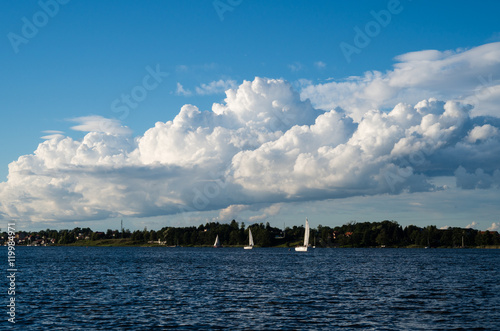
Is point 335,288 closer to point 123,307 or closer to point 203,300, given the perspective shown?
point 203,300

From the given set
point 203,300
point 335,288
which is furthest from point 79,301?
Result: point 335,288

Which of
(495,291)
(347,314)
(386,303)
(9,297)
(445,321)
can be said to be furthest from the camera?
(495,291)

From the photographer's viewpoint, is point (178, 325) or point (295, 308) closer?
point (178, 325)

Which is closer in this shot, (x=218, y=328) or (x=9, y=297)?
(x=218, y=328)

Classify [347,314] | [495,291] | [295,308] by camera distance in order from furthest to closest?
[495,291]
[295,308]
[347,314]

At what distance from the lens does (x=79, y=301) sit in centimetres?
6372

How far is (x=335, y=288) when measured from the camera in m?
80.1

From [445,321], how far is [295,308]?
16.5 metres

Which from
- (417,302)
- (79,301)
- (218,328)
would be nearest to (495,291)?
(417,302)

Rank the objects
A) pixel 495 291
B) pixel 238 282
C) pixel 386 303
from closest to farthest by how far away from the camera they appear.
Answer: pixel 386 303 → pixel 495 291 → pixel 238 282

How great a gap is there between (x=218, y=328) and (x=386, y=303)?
84.6 ft

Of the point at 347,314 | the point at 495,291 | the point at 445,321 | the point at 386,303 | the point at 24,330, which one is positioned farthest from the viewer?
the point at 495,291

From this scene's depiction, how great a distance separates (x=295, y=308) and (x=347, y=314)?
A: 660 centimetres

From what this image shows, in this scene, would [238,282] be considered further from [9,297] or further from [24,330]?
[24,330]
